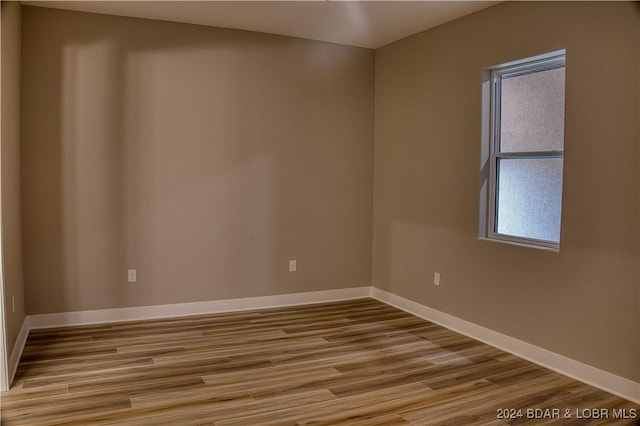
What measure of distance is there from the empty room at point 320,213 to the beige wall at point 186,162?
0.02 metres

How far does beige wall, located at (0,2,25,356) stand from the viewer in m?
3.25

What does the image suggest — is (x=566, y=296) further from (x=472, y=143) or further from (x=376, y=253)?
(x=376, y=253)

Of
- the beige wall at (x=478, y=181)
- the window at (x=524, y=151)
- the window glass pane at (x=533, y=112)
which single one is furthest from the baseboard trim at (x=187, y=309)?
the window glass pane at (x=533, y=112)

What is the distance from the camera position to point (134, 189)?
4559 mm

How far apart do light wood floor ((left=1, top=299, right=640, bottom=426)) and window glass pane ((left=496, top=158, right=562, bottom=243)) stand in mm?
905

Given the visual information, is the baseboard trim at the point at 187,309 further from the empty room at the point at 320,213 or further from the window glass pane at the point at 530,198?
the window glass pane at the point at 530,198

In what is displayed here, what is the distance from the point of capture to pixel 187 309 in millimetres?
4781

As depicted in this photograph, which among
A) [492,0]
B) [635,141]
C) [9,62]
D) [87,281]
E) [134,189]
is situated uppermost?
[492,0]

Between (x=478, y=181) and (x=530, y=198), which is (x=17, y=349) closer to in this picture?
(x=478, y=181)

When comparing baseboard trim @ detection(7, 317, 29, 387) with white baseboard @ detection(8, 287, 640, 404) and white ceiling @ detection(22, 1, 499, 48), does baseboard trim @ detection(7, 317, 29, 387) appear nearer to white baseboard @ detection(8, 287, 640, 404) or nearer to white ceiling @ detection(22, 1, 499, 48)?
white baseboard @ detection(8, 287, 640, 404)

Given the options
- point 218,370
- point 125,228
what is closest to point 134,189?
point 125,228

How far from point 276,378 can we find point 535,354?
5.79 feet

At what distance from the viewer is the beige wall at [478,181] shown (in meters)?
3.14

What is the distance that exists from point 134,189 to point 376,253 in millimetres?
2400
